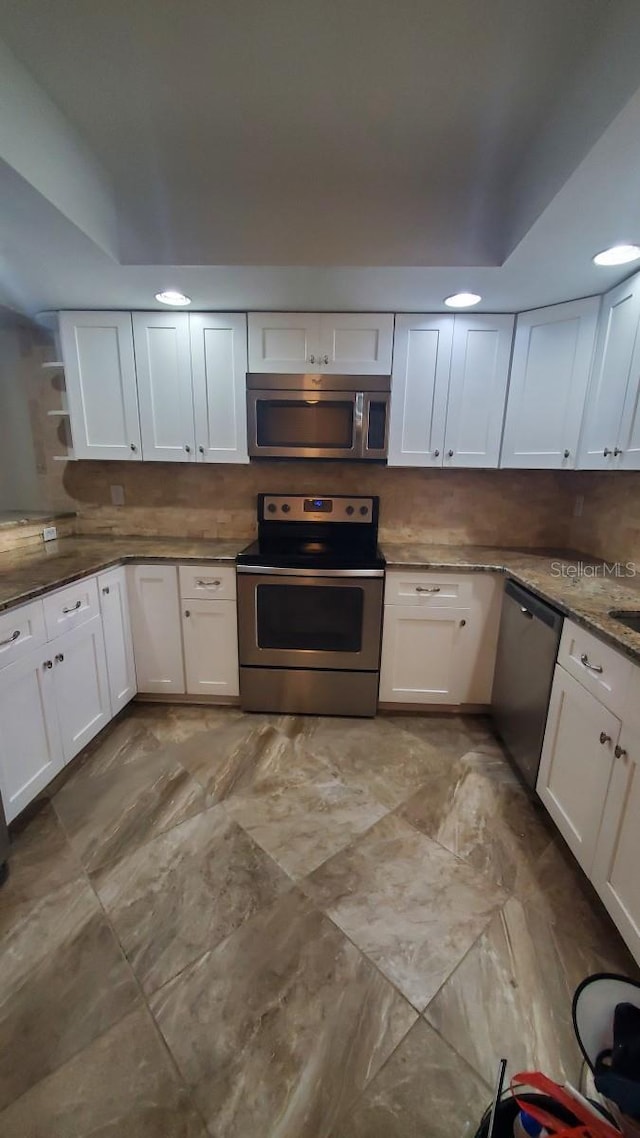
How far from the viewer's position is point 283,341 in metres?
2.28

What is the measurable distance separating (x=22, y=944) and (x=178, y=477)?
2.30 meters

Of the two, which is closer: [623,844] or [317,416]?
[623,844]

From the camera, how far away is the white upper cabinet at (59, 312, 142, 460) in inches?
92.0

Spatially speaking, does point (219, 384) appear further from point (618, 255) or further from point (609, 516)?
point (609, 516)

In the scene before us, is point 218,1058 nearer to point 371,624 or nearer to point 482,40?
point 371,624

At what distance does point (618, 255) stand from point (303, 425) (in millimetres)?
1473

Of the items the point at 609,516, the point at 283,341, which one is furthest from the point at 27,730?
the point at 609,516

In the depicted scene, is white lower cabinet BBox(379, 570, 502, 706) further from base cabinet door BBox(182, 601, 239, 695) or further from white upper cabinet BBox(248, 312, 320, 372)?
white upper cabinet BBox(248, 312, 320, 372)

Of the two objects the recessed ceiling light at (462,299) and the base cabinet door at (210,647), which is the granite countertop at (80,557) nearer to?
the base cabinet door at (210,647)

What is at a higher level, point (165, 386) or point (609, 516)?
point (165, 386)

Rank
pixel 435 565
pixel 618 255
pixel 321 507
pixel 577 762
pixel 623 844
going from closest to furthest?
pixel 623 844, pixel 577 762, pixel 618 255, pixel 435 565, pixel 321 507

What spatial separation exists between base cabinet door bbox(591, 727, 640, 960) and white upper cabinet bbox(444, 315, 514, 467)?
1619 millimetres

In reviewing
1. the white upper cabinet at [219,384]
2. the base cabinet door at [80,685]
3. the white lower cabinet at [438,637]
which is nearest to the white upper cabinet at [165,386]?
the white upper cabinet at [219,384]

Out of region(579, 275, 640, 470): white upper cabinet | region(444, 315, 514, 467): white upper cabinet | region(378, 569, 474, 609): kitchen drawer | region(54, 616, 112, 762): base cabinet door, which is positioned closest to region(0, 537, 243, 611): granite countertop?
region(54, 616, 112, 762): base cabinet door
